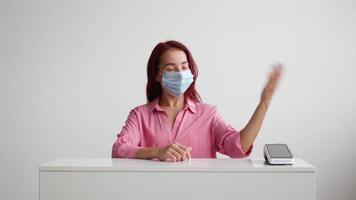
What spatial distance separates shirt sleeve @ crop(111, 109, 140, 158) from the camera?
7.48 feet

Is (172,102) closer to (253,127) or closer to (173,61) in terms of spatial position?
(173,61)

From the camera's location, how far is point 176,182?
6.02 ft

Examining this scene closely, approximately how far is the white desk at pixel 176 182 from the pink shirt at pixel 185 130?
0.62m

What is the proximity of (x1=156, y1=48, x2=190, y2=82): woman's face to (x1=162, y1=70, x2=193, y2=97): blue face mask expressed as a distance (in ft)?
0.13

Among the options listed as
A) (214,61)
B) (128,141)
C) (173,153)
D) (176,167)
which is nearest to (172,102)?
(128,141)

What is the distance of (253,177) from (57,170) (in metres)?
0.63

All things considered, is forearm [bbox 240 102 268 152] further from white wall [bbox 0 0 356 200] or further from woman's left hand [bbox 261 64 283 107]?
white wall [bbox 0 0 356 200]

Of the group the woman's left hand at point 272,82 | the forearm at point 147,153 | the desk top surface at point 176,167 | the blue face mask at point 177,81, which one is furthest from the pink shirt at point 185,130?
the desk top surface at point 176,167

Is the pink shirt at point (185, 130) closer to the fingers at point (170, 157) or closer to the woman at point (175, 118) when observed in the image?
the woman at point (175, 118)

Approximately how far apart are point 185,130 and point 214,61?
2.16 meters

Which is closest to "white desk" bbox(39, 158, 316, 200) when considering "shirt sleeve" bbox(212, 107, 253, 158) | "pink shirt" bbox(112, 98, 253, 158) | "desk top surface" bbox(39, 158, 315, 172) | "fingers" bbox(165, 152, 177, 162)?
"desk top surface" bbox(39, 158, 315, 172)
